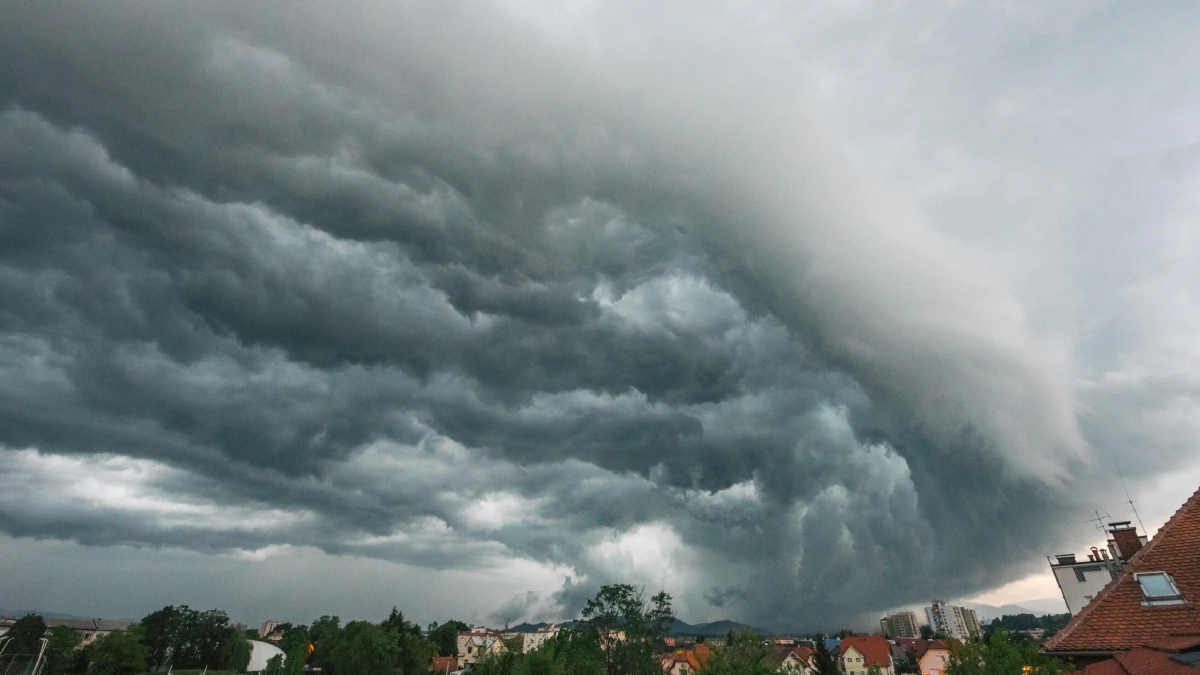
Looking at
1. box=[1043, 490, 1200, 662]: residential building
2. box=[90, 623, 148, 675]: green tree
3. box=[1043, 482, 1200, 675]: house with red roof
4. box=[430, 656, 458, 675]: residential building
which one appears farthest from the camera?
box=[430, 656, 458, 675]: residential building

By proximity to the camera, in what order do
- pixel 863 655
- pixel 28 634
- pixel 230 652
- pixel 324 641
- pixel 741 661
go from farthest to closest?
pixel 324 641
pixel 863 655
pixel 230 652
pixel 28 634
pixel 741 661

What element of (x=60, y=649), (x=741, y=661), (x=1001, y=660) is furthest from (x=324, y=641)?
(x=1001, y=660)

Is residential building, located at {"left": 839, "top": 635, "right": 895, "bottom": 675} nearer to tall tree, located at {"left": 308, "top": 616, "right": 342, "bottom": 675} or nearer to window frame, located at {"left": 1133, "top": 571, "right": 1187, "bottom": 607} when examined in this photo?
tall tree, located at {"left": 308, "top": 616, "right": 342, "bottom": 675}

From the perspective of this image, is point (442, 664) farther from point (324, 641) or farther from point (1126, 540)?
point (1126, 540)

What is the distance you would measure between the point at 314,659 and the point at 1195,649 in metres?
184

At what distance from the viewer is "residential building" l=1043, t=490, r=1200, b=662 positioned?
62.4ft

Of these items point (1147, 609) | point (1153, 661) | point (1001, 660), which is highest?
point (1147, 609)

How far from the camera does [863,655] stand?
130 metres

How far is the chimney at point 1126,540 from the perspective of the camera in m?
26.3

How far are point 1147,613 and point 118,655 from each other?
152 m

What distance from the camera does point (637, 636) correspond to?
97500 millimetres

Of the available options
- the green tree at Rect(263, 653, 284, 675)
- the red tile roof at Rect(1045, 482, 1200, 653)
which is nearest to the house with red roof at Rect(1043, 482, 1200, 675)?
the red tile roof at Rect(1045, 482, 1200, 653)

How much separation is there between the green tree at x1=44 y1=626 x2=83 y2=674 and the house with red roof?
522ft

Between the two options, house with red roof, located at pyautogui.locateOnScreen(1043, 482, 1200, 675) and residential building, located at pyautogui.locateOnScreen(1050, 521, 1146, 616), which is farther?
residential building, located at pyautogui.locateOnScreen(1050, 521, 1146, 616)
